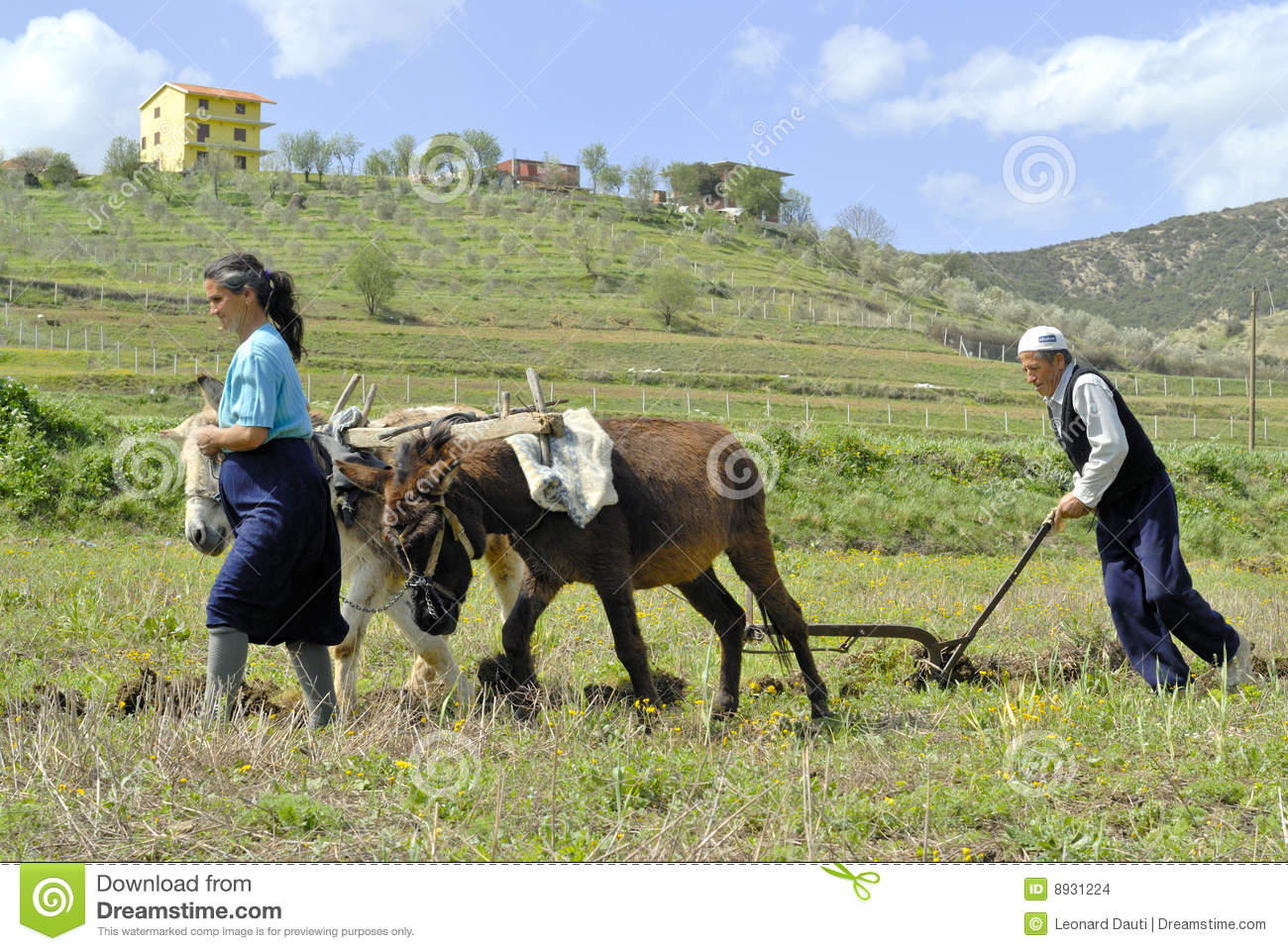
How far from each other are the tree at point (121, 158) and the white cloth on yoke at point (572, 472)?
86772 mm

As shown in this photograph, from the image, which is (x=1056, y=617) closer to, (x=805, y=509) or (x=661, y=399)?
Result: (x=805, y=509)

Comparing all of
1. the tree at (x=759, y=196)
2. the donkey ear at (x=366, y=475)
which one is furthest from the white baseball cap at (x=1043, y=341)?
the tree at (x=759, y=196)

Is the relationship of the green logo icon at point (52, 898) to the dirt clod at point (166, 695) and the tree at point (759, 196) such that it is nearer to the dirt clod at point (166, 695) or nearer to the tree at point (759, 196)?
the dirt clod at point (166, 695)

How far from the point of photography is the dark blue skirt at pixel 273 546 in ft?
15.1

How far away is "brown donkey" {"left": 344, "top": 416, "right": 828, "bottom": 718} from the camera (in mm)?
5348

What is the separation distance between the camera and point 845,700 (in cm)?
666

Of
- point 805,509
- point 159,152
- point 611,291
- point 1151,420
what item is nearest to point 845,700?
point 805,509

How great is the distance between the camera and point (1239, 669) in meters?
6.11

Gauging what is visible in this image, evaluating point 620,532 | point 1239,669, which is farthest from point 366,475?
point 1239,669

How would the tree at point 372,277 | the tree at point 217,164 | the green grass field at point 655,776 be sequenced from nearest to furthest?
the green grass field at point 655,776
the tree at point 372,277
the tree at point 217,164

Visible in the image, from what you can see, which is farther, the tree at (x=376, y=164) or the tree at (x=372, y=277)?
the tree at (x=376, y=164)

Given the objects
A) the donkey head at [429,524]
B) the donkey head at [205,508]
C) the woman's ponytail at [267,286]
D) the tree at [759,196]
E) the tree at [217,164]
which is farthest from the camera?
the tree at [759,196]

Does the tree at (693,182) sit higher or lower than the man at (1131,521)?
higher

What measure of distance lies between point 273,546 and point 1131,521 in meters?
4.76
